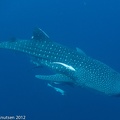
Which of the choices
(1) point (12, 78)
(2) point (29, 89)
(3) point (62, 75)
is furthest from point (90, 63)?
(1) point (12, 78)

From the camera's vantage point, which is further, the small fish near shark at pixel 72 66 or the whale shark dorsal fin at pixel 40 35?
the whale shark dorsal fin at pixel 40 35

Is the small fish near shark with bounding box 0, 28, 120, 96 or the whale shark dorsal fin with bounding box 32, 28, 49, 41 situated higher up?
the whale shark dorsal fin with bounding box 32, 28, 49, 41

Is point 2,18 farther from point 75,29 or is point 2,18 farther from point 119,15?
point 119,15

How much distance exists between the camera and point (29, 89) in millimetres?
9656

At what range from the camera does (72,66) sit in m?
5.55

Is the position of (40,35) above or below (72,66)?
above

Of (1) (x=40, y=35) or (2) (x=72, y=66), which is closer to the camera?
(2) (x=72, y=66)

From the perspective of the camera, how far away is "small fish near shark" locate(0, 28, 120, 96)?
538cm

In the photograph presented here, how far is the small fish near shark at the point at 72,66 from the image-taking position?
5.38 meters

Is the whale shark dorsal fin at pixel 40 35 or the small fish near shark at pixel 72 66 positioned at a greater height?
the whale shark dorsal fin at pixel 40 35

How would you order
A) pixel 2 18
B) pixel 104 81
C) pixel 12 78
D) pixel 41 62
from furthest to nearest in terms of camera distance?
pixel 2 18, pixel 12 78, pixel 41 62, pixel 104 81

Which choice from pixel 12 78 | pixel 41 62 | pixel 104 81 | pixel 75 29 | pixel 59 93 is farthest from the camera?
pixel 75 29

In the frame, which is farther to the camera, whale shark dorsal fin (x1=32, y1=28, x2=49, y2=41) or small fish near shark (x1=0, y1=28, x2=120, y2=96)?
whale shark dorsal fin (x1=32, y1=28, x2=49, y2=41)

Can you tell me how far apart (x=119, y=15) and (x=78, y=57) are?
8.87 meters
